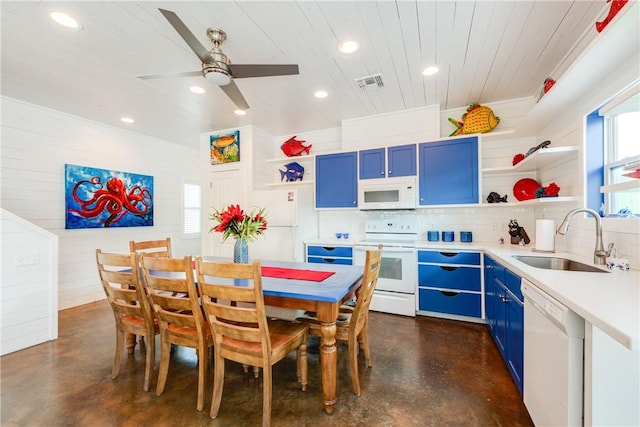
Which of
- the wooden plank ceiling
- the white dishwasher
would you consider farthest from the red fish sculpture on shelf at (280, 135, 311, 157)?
the white dishwasher

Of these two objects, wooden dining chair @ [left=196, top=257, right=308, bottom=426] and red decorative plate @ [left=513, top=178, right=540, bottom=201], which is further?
red decorative plate @ [left=513, top=178, right=540, bottom=201]

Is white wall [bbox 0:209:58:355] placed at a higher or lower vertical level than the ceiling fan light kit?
lower

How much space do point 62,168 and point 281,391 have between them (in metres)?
4.16

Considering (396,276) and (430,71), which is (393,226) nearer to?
(396,276)

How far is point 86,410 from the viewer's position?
5.75ft

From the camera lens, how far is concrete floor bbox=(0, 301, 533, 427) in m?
1.66

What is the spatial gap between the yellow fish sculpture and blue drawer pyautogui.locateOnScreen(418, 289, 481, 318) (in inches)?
79.2

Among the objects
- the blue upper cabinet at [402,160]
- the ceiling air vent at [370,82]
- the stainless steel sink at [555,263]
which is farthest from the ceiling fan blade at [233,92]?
the stainless steel sink at [555,263]

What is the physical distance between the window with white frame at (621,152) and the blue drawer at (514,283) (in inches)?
30.6

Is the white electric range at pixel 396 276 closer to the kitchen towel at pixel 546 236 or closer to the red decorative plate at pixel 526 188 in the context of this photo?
the kitchen towel at pixel 546 236

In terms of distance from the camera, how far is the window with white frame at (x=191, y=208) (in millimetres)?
5430

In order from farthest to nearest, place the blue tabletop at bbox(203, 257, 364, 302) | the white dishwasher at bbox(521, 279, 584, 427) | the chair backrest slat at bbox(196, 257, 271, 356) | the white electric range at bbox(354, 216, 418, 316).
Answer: the white electric range at bbox(354, 216, 418, 316)
the blue tabletop at bbox(203, 257, 364, 302)
the chair backrest slat at bbox(196, 257, 271, 356)
the white dishwasher at bbox(521, 279, 584, 427)

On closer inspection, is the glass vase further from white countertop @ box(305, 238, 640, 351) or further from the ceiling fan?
white countertop @ box(305, 238, 640, 351)

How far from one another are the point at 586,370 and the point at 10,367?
3.96 metres
